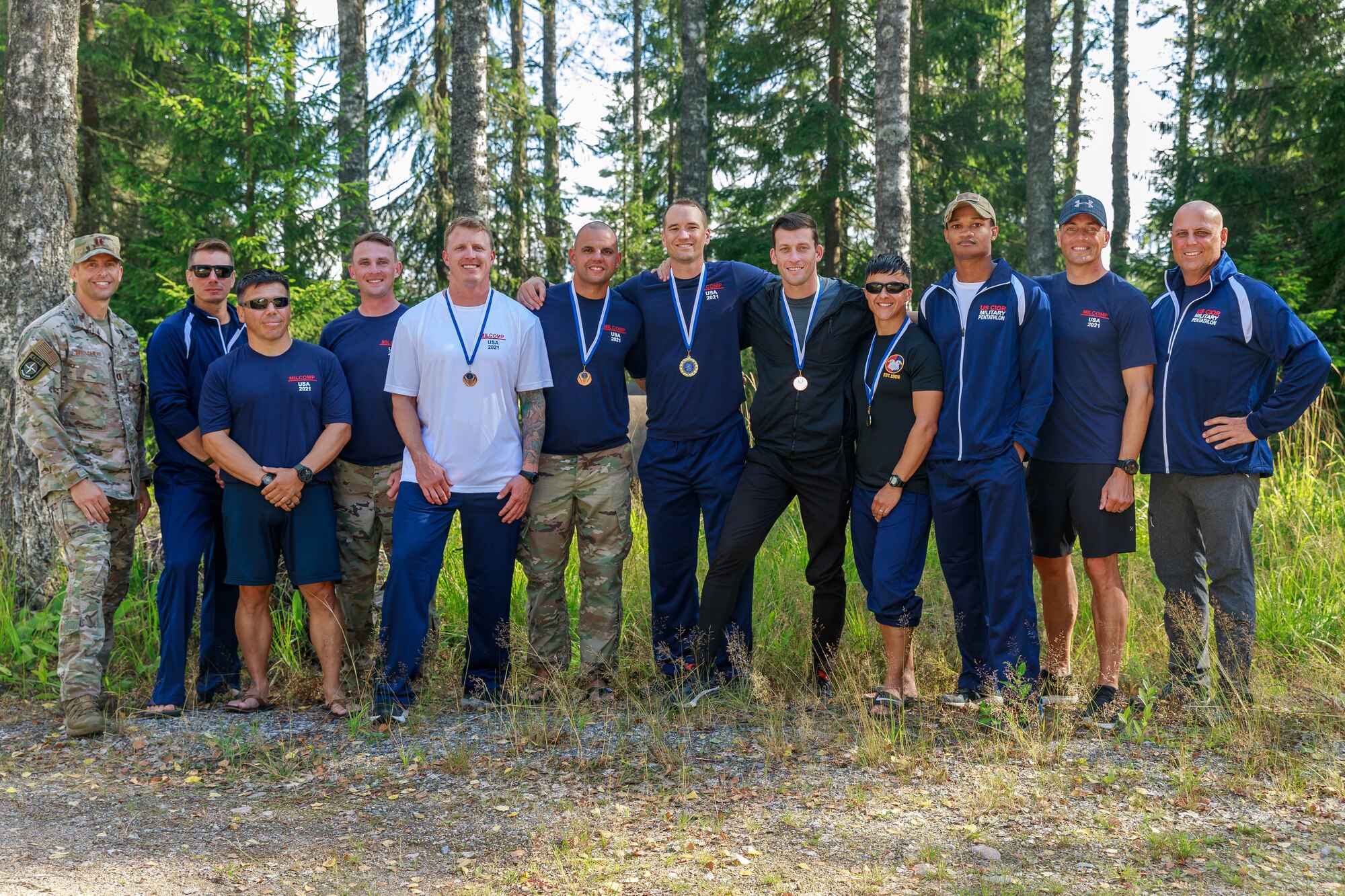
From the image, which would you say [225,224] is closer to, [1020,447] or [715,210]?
[1020,447]

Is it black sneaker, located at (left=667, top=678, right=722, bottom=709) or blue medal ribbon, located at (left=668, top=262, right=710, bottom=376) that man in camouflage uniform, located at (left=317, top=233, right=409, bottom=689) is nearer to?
blue medal ribbon, located at (left=668, top=262, right=710, bottom=376)

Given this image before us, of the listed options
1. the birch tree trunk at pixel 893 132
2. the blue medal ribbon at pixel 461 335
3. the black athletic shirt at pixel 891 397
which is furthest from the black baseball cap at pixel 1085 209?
the birch tree trunk at pixel 893 132

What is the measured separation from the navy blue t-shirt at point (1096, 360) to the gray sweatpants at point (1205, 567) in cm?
47

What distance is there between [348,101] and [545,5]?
1106cm

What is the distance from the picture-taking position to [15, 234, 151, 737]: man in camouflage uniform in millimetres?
5191

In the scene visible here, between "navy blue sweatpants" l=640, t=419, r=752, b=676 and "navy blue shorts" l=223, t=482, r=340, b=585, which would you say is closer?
"navy blue shorts" l=223, t=482, r=340, b=585

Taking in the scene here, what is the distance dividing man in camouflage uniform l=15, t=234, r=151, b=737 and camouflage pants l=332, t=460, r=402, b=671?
1093 mm

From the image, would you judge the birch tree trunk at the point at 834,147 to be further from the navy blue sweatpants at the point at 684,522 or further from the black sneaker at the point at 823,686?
the black sneaker at the point at 823,686

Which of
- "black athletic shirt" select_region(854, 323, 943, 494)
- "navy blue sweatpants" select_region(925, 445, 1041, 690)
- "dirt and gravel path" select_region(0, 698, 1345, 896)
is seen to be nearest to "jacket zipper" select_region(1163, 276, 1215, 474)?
"navy blue sweatpants" select_region(925, 445, 1041, 690)

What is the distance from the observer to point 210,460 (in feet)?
18.0

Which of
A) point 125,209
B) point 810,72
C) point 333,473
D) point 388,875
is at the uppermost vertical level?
point 810,72

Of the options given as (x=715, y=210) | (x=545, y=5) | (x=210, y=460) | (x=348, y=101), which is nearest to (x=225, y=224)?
(x=348, y=101)

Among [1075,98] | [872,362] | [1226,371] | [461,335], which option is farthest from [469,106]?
[1075,98]

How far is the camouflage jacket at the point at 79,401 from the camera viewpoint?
17.0 feet
